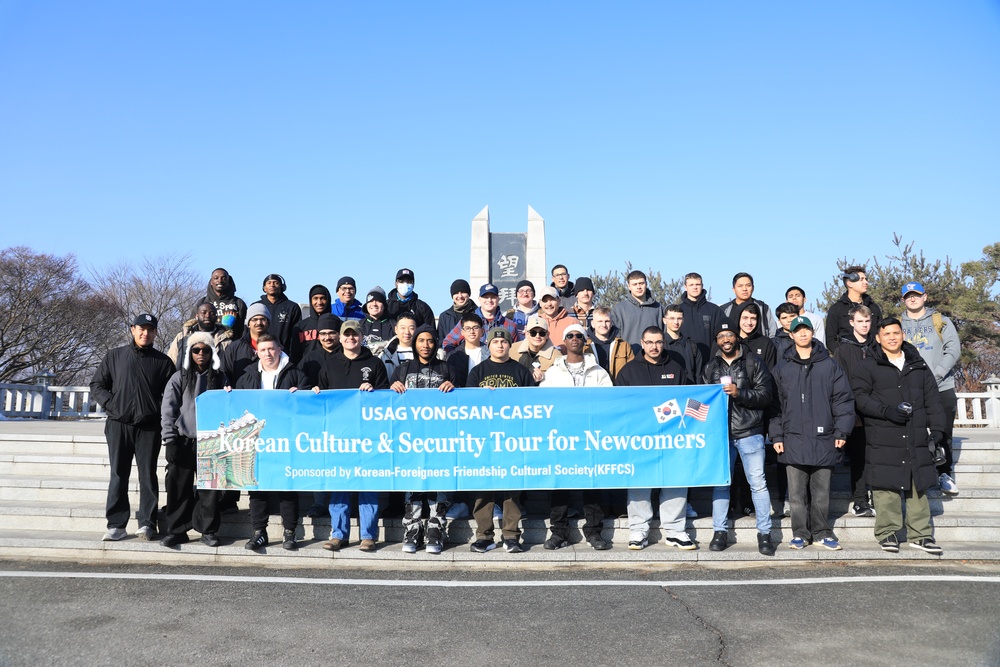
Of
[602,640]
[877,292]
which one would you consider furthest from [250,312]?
[877,292]

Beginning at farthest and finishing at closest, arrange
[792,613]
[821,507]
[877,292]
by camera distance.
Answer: [877,292]
[821,507]
[792,613]

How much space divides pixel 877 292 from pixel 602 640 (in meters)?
32.1

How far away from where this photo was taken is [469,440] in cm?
729

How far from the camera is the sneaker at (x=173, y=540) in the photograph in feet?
23.5

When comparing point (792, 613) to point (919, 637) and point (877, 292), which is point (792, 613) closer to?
point (919, 637)

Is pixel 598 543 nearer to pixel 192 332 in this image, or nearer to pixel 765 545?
pixel 765 545

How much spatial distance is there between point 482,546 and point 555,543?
2.24 ft

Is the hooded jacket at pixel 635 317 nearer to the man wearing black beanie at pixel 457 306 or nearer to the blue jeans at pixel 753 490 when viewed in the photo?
the man wearing black beanie at pixel 457 306

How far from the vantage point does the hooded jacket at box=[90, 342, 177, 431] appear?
24.1 feet

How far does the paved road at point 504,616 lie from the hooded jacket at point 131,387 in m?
1.42

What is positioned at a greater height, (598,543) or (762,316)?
(762,316)

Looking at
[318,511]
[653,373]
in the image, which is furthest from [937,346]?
[318,511]

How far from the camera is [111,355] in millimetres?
7449

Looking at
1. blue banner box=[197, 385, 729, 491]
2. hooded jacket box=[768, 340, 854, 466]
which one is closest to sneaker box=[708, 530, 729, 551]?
blue banner box=[197, 385, 729, 491]
